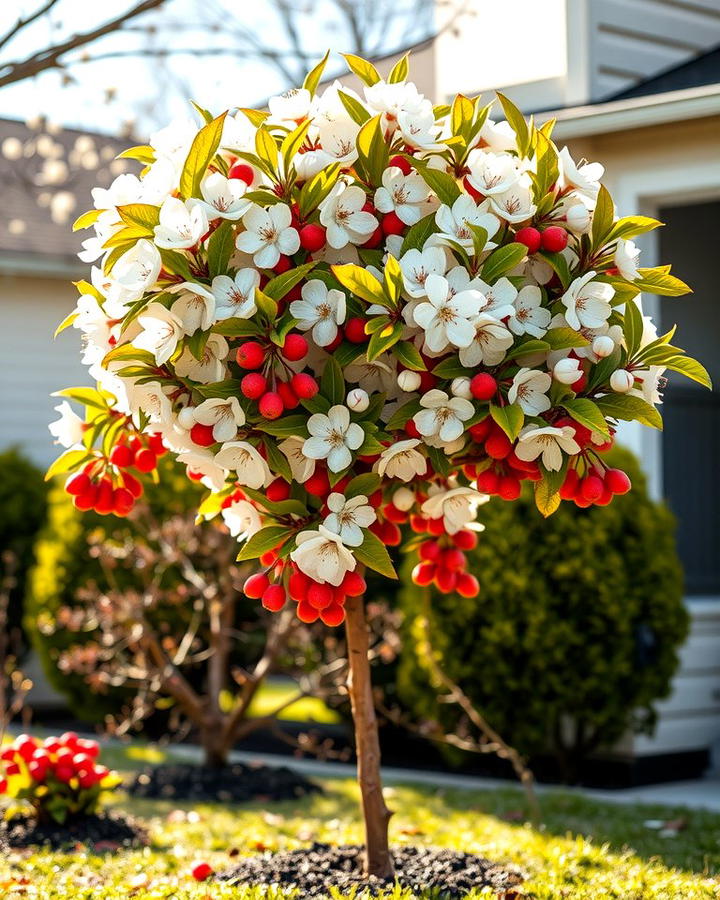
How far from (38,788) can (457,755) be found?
253 cm

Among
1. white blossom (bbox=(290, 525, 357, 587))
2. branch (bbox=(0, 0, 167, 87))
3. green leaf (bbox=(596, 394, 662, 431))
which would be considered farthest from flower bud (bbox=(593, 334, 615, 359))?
branch (bbox=(0, 0, 167, 87))

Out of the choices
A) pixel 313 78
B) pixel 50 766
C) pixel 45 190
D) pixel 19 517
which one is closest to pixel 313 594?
pixel 313 78

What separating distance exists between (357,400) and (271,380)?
0.22 m

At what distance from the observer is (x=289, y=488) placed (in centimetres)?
321

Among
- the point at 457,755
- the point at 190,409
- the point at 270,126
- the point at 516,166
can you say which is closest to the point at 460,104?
the point at 516,166

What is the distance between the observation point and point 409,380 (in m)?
3.06

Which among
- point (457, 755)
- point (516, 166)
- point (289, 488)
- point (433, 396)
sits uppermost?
point (516, 166)

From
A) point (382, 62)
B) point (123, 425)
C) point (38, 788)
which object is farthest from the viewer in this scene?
point (382, 62)

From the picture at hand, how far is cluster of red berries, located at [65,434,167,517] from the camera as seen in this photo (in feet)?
11.8

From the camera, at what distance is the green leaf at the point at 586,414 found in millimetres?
2924

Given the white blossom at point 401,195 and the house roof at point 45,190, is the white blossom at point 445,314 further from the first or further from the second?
the house roof at point 45,190

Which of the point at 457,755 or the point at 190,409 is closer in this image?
the point at 190,409

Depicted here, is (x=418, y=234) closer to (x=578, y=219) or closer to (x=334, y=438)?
(x=578, y=219)

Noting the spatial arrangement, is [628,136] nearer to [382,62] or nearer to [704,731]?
[382,62]
